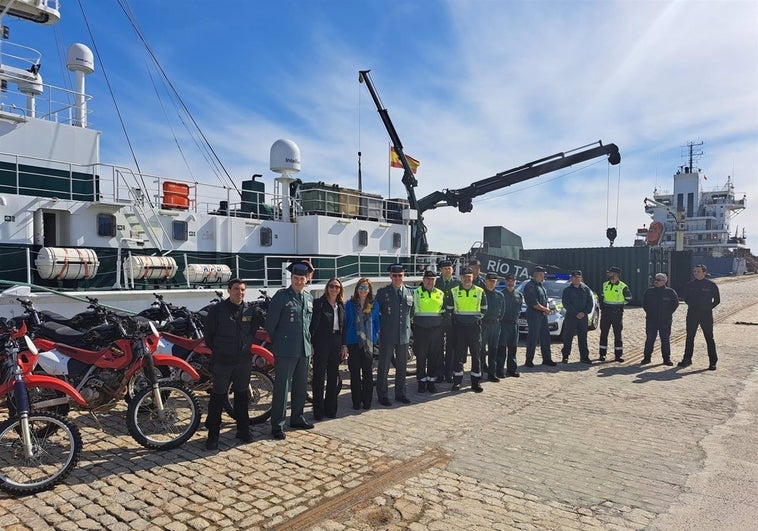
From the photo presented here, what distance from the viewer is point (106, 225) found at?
10.5 metres

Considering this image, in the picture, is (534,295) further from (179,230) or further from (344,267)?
(179,230)

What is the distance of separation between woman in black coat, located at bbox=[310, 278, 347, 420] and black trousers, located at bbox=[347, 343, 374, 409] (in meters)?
0.32

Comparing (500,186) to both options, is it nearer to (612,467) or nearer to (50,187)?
(50,187)

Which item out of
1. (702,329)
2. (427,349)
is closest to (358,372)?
(427,349)

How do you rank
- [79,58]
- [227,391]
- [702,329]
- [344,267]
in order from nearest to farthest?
[227,391] < [702,329] < [79,58] < [344,267]

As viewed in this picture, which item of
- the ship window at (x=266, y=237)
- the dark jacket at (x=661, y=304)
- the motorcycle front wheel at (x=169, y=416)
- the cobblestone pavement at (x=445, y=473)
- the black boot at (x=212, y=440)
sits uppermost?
the ship window at (x=266, y=237)

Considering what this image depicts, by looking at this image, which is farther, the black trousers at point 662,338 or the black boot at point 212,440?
the black trousers at point 662,338

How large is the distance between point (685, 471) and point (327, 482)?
131 inches

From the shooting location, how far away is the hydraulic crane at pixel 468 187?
21.2 meters

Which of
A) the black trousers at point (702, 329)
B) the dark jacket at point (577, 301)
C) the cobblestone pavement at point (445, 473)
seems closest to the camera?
the cobblestone pavement at point (445, 473)

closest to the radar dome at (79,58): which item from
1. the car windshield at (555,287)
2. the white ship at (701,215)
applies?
the car windshield at (555,287)

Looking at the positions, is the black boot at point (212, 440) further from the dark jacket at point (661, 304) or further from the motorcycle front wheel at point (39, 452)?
the dark jacket at point (661, 304)

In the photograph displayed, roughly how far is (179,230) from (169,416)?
733 cm

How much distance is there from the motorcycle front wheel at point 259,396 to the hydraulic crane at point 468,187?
1444cm
